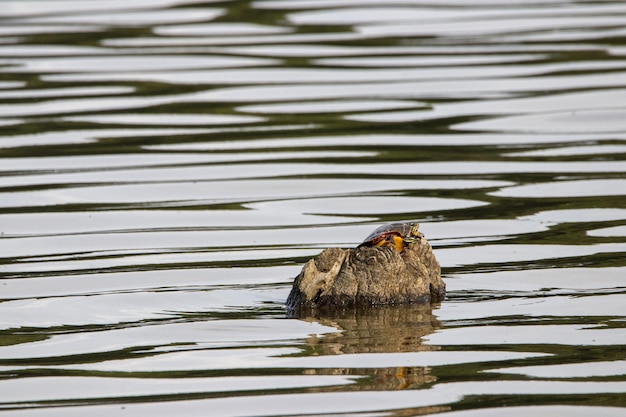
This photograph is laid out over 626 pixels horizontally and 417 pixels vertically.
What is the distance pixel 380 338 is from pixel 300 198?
13.0ft

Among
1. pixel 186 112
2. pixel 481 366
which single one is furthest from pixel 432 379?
pixel 186 112

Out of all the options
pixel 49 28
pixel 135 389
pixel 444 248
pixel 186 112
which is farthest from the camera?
pixel 49 28

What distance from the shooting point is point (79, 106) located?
14.0 meters

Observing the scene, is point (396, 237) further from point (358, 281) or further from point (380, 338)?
point (380, 338)

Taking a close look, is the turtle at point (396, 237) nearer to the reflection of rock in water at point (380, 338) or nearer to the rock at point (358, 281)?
the rock at point (358, 281)

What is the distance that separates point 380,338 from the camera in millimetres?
6922

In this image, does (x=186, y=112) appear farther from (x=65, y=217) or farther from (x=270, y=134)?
(x=65, y=217)

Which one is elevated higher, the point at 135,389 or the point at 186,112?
the point at 186,112

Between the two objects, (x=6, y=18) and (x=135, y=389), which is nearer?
(x=135, y=389)

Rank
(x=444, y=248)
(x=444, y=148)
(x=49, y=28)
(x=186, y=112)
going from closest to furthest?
(x=444, y=248) < (x=444, y=148) < (x=186, y=112) < (x=49, y=28)

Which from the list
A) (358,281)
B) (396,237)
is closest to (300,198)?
(396,237)

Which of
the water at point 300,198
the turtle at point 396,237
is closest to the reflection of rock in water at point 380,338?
the water at point 300,198

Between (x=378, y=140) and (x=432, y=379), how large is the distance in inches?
252

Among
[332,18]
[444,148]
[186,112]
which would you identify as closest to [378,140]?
[444,148]
